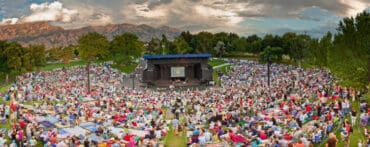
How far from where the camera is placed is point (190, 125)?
24547 mm

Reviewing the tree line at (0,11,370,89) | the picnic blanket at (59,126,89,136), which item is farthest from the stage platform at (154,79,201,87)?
the picnic blanket at (59,126,89,136)

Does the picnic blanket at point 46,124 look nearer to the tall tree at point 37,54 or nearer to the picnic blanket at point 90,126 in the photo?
the picnic blanket at point 90,126

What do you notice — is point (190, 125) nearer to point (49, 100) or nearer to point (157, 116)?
point (157, 116)

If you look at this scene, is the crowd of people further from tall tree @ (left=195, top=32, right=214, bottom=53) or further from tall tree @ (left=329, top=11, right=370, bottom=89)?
tall tree @ (left=195, top=32, right=214, bottom=53)

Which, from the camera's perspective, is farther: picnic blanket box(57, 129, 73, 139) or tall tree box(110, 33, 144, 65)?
tall tree box(110, 33, 144, 65)

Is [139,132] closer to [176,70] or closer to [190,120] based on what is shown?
[190,120]

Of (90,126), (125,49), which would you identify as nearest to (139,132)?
(90,126)

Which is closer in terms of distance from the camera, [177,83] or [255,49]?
[177,83]

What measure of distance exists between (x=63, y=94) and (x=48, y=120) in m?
14.7

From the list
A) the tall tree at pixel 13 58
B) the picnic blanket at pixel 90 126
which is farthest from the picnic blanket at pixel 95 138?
the tall tree at pixel 13 58

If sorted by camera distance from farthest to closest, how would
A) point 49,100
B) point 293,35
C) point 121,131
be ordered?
1. point 293,35
2. point 49,100
3. point 121,131

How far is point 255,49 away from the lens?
4028 inches

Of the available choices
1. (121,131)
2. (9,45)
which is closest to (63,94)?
(121,131)

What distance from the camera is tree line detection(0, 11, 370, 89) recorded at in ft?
104
